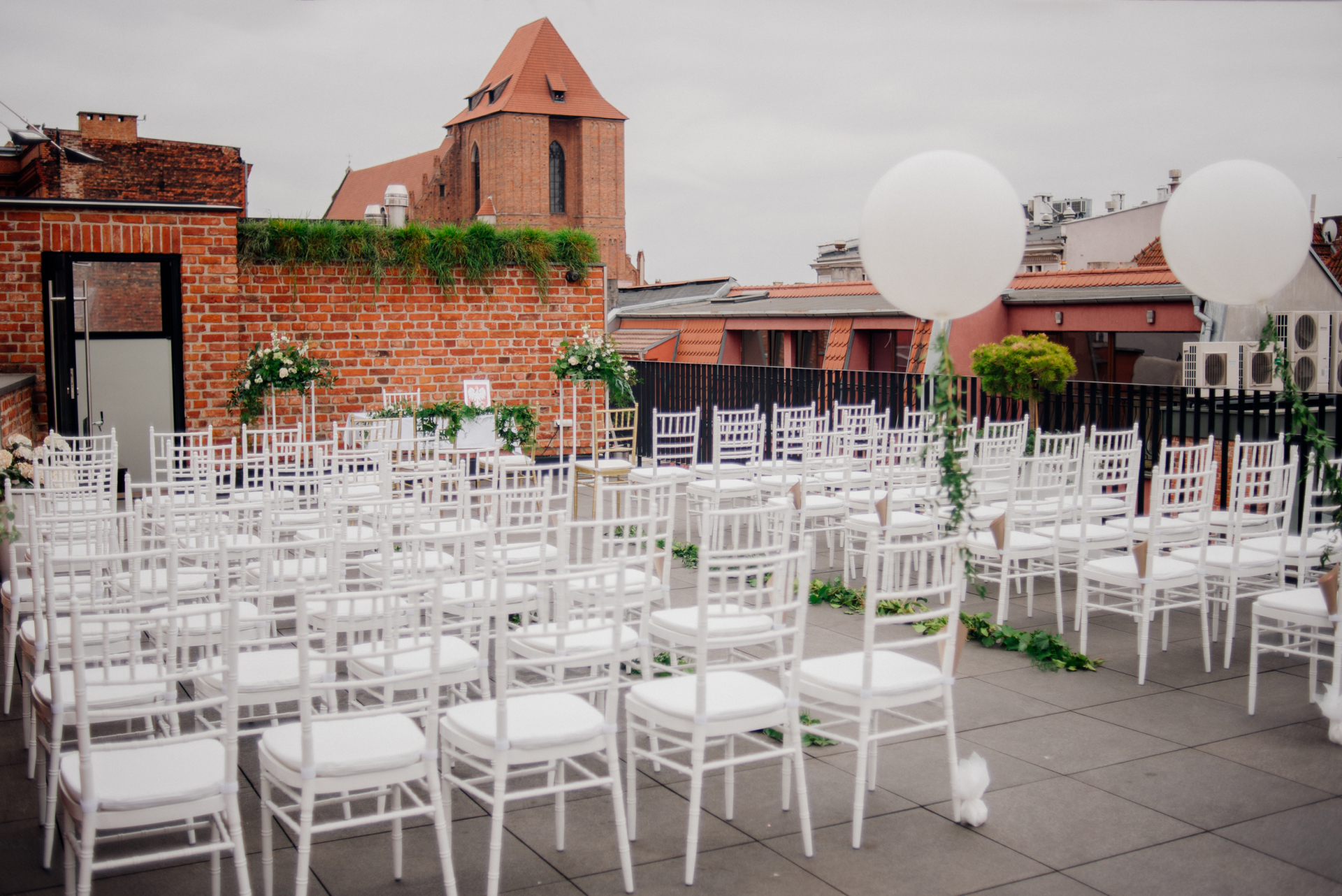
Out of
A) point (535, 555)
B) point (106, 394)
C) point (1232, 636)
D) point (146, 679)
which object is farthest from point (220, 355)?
point (1232, 636)

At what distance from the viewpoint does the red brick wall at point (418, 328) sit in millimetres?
11672

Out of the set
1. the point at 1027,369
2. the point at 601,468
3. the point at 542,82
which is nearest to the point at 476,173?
the point at 542,82

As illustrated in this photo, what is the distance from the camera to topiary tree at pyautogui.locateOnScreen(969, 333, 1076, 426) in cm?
990

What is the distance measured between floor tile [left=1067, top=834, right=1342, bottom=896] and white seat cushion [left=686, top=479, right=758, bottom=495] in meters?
4.47

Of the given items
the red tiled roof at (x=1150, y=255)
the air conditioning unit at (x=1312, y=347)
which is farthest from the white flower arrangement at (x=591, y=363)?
the red tiled roof at (x=1150, y=255)

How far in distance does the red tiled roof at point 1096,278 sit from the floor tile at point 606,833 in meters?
14.5

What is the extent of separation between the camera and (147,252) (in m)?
10.3

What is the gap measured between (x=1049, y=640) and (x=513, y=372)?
8884mm

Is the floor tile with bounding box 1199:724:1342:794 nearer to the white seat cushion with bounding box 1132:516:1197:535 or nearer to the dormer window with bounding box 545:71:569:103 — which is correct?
the white seat cushion with bounding box 1132:516:1197:535

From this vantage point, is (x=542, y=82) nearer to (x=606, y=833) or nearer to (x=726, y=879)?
(x=606, y=833)

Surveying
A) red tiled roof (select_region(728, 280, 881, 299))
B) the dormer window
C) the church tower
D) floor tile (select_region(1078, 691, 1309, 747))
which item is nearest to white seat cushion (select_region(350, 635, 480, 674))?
floor tile (select_region(1078, 691, 1309, 747))

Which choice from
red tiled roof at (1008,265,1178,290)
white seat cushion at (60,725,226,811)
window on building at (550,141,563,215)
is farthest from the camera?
window on building at (550,141,563,215)

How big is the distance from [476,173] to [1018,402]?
40124 millimetres

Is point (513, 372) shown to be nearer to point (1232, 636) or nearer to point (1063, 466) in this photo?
point (1063, 466)
